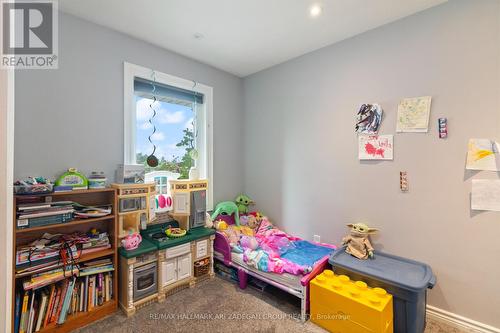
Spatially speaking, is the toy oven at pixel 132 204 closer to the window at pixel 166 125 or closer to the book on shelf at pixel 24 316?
the window at pixel 166 125

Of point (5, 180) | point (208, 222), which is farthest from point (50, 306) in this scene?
point (5, 180)

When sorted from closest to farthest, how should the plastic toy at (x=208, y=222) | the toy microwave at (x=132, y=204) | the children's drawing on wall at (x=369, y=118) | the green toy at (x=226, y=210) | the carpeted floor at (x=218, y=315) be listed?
the carpeted floor at (x=218, y=315)
the toy microwave at (x=132, y=204)
the children's drawing on wall at (x=369, y=118)
the plastic toy at (x=208, y=222)
the green toy at (x=226, y=210)

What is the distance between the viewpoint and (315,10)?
1917 mm

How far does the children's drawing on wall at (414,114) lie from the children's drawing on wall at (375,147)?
0.14m

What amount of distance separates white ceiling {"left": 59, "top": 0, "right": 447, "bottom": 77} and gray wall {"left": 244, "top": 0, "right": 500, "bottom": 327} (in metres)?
0.20

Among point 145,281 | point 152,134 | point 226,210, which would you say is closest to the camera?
point 145,281

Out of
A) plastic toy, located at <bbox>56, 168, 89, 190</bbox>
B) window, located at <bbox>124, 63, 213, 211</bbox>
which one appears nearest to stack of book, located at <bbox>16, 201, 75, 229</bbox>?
plastic toy, located at <bbox>56, 168, 89, 190</bbox>

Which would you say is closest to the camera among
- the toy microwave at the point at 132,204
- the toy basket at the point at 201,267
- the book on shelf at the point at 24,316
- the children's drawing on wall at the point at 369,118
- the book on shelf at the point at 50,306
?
the book on shelf at the point at 24,316

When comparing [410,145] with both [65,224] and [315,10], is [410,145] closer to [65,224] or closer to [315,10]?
[315,10]

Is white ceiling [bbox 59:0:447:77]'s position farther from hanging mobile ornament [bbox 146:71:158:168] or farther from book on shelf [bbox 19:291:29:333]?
book on shelf [bbox 19:291:29:333]

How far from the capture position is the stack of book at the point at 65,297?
153cm

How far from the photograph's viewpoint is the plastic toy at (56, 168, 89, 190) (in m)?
1.80

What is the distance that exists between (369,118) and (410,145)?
43 cm

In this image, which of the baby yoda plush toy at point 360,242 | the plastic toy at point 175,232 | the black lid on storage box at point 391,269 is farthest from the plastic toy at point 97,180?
the baby yoda plush toy at point 360,242
